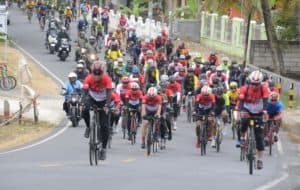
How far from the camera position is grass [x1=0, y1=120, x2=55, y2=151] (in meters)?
25.9

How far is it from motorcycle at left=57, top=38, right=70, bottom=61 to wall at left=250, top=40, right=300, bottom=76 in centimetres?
956

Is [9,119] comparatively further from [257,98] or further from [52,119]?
[257,98]

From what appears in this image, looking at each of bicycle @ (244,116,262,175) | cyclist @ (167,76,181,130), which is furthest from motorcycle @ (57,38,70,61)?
bicycle @ (244,116,262,175)

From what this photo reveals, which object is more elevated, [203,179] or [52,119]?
[203,179]

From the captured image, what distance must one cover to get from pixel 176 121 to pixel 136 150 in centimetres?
731

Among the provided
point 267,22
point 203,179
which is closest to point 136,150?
point 203,179

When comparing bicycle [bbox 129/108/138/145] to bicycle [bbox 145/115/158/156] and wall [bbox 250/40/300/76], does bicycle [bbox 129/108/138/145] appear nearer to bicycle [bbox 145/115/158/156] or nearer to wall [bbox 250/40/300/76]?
bicycle [bbox 145/115/158/156]

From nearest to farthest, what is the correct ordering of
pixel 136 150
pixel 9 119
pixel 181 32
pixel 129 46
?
pixel 136 150
pixel 9 119
pixel 129 46
pixel 181 32

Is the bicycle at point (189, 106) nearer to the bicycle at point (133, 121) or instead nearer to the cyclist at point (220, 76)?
the cyclist at point (220, 76)

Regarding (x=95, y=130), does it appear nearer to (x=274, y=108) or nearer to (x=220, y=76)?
(x=274, y=108)

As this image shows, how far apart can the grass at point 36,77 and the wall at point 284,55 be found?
1144 cm

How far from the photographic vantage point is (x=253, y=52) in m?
48.4

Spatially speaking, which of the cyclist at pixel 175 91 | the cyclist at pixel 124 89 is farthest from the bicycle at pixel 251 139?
the cyclist at pixel 175 91

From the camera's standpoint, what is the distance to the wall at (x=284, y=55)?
48406 mm
